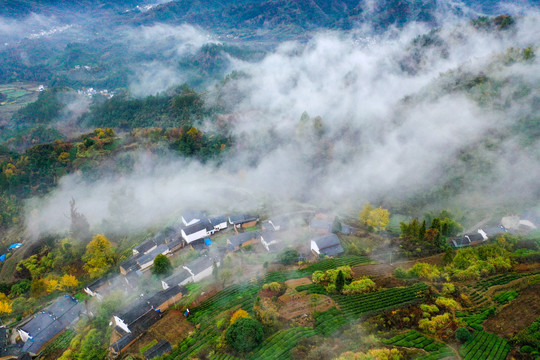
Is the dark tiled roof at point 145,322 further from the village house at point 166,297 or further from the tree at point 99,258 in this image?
the tree at point 99,258

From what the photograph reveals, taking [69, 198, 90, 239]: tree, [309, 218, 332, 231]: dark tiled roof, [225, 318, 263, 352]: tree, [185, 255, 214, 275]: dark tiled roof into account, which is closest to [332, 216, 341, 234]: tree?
[309, 218, 332, 231]: dark tiled roof

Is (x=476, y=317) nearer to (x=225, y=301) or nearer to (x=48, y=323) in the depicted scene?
(x=225, y=301)

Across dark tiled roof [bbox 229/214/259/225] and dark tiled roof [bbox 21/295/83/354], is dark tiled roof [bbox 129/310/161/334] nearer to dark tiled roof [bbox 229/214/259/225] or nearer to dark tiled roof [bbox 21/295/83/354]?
dark tiled roof [bbox 21/295/83/354]

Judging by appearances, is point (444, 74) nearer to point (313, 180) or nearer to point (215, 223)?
point (313, 180)

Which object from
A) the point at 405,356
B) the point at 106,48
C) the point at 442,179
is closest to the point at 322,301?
Result: the point at 405,356

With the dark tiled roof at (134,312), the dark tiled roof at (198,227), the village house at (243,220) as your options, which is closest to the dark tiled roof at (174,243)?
the dark tiled roof at (198,227)

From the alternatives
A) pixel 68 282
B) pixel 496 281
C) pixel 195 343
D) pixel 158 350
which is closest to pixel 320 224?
pixel 496 281
